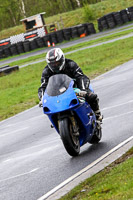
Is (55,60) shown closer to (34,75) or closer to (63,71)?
(63,71)

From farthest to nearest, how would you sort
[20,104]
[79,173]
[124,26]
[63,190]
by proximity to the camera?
[124,26]
[20,104]
[79,173]
[63,190]

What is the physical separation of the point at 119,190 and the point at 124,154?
214 cm

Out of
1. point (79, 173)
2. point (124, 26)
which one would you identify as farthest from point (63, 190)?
point (124, 26)

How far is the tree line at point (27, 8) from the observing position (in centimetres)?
8375

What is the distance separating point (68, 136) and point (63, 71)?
1427 mm

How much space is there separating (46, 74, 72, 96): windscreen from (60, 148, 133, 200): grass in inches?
62.6

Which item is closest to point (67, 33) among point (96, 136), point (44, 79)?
point (96, 136)

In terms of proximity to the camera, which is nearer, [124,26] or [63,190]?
[63,190]

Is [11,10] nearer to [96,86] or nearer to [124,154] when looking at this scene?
[96,86]

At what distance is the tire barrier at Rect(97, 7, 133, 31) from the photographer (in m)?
47.1

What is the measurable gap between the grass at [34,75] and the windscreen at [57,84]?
9.41 meters

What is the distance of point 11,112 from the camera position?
1798 centimetres

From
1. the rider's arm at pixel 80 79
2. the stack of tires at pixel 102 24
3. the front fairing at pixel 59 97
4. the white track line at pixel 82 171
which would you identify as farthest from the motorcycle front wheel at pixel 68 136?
the stack of tires at pixel 102 24

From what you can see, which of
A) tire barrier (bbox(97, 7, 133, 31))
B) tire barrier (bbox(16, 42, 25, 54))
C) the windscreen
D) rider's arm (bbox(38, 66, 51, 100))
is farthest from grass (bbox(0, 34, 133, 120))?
tire barrier (bbox(16, 42, 25, 54))
